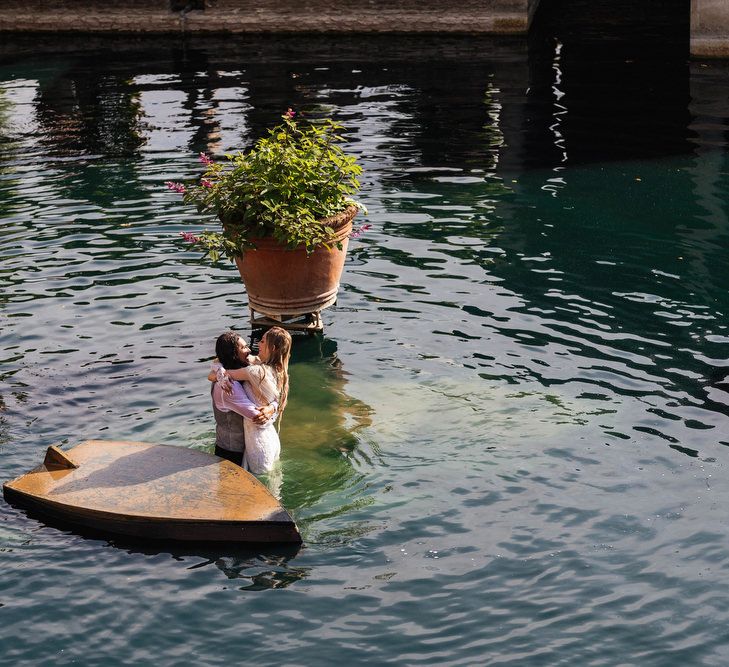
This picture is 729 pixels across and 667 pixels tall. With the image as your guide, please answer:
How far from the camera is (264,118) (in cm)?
2002

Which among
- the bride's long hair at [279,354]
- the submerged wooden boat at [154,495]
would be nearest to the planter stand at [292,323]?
the bride's long hair at [279,354]

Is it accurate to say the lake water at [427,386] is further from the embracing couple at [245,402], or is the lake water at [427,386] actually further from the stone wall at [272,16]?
the stone wall at [272,16]

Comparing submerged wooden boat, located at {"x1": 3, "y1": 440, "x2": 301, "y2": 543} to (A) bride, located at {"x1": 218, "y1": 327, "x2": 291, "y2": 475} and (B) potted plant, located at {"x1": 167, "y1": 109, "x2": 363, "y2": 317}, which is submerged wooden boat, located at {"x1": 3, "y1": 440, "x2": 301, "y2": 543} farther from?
(B) potted plant, located at {"x1": 167, "y1": 109, "x2": 363, "y2": 317}

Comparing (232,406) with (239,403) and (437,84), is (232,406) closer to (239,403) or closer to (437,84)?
(239,403)

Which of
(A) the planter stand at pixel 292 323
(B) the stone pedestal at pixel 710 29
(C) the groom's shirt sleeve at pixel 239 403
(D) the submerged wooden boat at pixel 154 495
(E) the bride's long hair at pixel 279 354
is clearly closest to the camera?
(D) the submerged wooden boat at pixel 154 495

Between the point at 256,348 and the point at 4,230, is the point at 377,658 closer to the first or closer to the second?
the point at 256,348

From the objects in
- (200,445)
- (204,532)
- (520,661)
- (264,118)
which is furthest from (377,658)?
(264,118)

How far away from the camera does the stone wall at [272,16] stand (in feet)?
87.7

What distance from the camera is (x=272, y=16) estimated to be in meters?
27.9

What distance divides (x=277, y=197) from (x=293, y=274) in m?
0.73

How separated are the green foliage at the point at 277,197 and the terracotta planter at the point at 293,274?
0.12m

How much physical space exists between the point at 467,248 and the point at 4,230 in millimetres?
5785

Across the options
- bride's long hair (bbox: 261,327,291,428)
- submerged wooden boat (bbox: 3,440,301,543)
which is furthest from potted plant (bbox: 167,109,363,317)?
submerged wooden boat (bbox: 3,440,301,543)

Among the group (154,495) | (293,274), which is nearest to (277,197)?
(293,274)
